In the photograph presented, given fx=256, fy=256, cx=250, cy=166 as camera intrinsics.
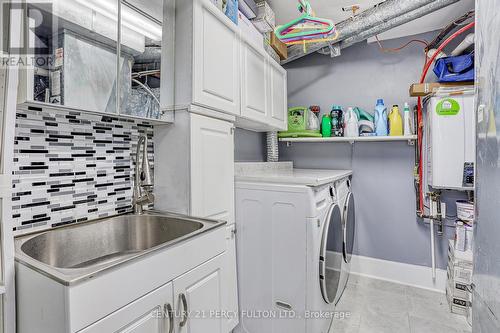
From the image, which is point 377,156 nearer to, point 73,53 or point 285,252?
point 285,252

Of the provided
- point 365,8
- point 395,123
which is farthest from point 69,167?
point 395,123

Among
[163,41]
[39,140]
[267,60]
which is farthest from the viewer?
[267,60]

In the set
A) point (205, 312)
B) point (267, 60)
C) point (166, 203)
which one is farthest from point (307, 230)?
point (267, 60)

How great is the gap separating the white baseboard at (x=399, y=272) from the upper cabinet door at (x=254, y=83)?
7.06 feet

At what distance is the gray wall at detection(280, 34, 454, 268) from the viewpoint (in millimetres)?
2928

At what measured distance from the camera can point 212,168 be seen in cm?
174

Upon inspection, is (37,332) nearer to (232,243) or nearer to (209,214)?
(209,214)

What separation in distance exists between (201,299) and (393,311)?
2.03 m

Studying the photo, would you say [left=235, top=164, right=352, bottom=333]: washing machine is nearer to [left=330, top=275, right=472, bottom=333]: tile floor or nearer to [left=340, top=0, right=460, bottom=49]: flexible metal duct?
[left=330, top=275, right=472, bottom=333]: tile floor

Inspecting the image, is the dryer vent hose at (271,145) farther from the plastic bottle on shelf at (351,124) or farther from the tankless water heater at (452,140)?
the tankless water heater at (452,140)

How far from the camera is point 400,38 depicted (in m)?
2.97

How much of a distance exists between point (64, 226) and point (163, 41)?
117 cm

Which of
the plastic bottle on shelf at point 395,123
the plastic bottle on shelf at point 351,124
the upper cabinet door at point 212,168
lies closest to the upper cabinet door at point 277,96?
the plastic bottle on shelf at point 351,124

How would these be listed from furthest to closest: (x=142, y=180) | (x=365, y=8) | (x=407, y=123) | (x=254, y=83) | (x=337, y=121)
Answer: (x=337, y=121), (x=407, y=123), (x=365, y=8), (x=254, y=83), (x=142, y=180)
